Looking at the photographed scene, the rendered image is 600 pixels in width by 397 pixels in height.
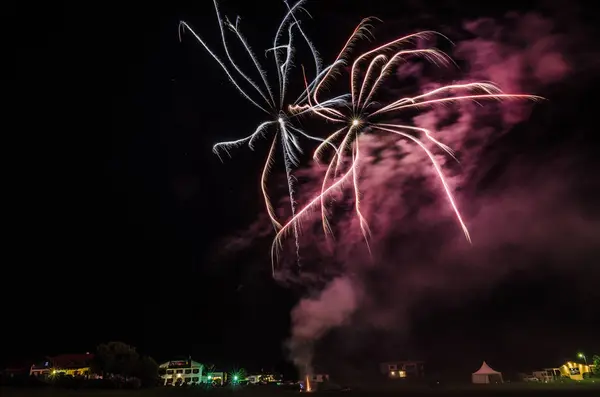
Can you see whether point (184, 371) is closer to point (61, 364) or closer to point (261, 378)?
point (261, 378)

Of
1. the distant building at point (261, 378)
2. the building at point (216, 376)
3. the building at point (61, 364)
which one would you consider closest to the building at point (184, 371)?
the building at point (216, 376)

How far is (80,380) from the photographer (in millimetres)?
31578

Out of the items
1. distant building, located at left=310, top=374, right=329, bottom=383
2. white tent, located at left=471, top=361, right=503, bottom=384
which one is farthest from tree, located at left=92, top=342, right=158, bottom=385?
white tent, located at left=471, top=361, right=503, bottom=384

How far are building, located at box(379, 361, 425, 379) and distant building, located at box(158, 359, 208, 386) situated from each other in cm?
3820

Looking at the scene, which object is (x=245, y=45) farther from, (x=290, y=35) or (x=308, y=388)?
(x=308, y=388)

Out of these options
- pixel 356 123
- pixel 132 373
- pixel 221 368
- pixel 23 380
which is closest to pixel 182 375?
pixel 221 368

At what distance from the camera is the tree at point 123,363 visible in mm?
41694

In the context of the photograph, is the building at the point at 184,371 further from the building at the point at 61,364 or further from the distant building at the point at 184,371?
the building at the point at 61,364

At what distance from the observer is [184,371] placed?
2990 inches

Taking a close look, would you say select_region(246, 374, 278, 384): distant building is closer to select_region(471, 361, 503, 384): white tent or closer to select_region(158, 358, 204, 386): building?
select_region(158, 358, 204, 386): building

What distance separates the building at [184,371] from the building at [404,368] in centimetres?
3819

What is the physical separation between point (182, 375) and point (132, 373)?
3580 cm

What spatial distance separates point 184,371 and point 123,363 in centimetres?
3616

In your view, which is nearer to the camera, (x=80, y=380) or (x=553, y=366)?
(x=80, y=380)
